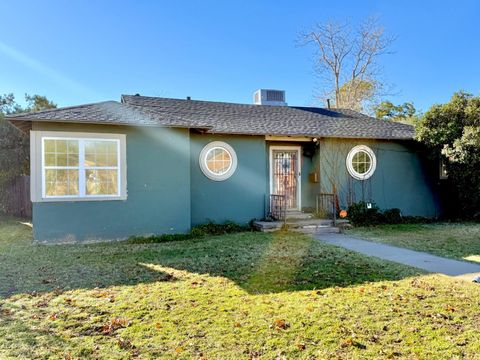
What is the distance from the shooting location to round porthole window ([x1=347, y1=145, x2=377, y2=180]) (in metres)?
11.4

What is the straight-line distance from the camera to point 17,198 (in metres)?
14.7

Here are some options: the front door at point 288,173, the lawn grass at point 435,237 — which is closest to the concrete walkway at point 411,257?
the lawn grass at point 435,237

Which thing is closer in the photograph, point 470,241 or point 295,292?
point 295,292

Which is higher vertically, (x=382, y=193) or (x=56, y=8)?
(x=56, y=8)

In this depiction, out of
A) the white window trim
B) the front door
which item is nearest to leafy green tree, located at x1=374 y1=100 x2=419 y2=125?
the front door

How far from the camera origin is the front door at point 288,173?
11359 millimetres

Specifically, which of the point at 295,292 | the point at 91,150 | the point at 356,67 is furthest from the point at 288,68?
the point at 295,292

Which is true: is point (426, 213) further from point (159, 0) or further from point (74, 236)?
point (159, 0)

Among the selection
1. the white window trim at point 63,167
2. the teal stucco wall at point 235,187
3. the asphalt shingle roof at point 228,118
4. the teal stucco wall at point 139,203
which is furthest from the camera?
the teal stucco wall at point 235,187

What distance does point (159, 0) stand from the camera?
13062 mm

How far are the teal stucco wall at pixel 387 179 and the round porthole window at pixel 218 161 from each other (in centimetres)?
295

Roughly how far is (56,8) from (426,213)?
47.0 feet

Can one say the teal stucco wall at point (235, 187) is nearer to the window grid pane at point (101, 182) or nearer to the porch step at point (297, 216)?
the porch step at point (297, 216)

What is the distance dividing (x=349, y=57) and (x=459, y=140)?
15.9 m
